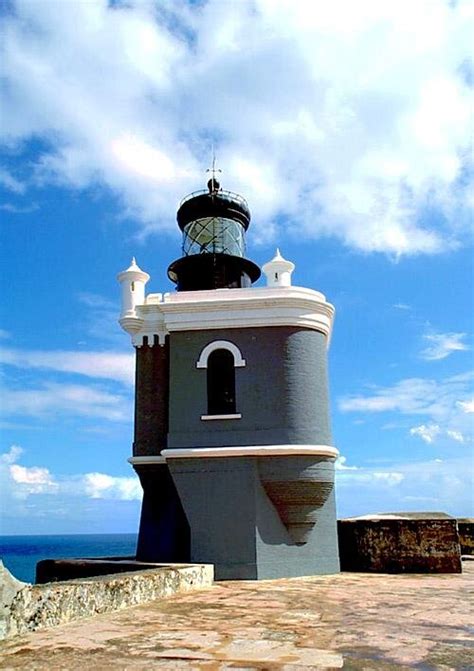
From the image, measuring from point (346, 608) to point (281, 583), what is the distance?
347 cm

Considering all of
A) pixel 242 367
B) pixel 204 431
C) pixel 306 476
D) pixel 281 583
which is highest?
pixel 242 367

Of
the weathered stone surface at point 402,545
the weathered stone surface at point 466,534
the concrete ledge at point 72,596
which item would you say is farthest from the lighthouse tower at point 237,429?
the weathered stone surface at point 466,534

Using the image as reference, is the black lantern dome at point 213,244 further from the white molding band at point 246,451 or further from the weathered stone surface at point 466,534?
the weathered stone surface at point 466,534

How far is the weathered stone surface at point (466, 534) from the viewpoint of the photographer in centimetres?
1711

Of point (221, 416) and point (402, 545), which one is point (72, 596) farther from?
point (402, 545)

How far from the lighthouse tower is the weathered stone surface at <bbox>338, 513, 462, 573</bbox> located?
2.68 feet

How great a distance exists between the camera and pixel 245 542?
39.0 ft

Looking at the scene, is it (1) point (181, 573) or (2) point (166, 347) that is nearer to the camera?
(1) point (181, 573)

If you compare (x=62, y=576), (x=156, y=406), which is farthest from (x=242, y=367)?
(x=62, y=576)

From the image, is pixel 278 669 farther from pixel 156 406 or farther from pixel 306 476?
pixel 156 406

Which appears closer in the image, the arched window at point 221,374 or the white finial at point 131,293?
the arched window at point 221,374

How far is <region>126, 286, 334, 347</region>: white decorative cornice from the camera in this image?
1301 centimetres

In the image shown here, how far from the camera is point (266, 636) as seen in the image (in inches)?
234

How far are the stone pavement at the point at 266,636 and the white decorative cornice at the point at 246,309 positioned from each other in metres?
5.51
